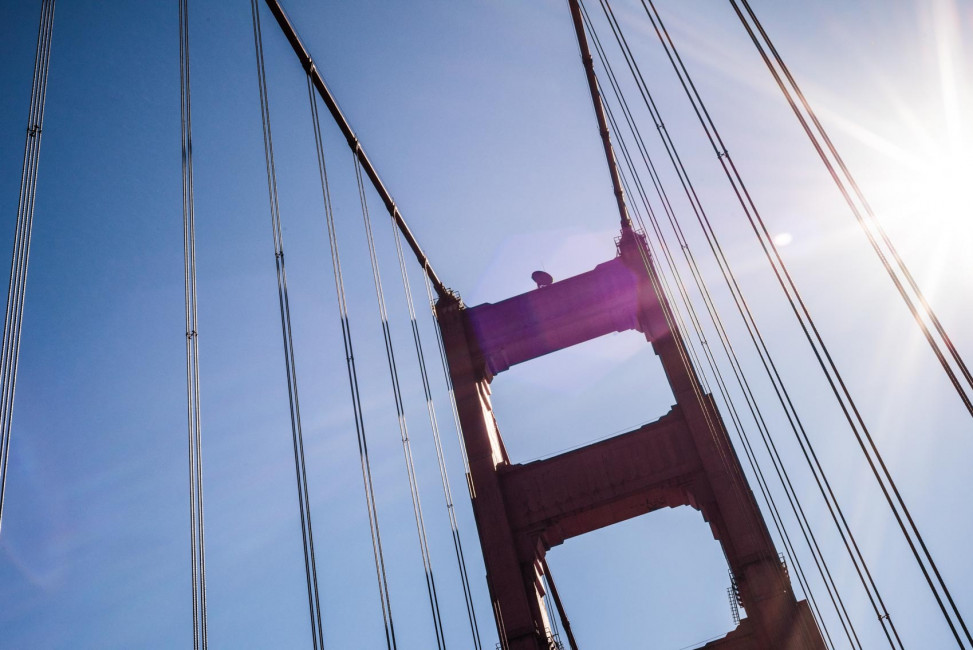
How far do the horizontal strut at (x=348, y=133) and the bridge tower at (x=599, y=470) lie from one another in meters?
2.13

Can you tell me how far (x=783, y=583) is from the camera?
12.4 metres

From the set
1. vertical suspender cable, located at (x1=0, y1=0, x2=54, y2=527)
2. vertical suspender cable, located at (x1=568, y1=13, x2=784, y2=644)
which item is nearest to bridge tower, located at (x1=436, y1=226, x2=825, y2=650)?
vertical suspender cable, located at (x1=568, y1=13, x2=784, y2=644)

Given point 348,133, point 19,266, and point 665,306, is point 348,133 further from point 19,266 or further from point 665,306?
point 19,266

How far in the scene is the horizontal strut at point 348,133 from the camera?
1265 cm

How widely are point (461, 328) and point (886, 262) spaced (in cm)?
1106

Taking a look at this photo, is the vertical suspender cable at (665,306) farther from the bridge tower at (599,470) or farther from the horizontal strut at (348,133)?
the horizontal strut at (348,133)

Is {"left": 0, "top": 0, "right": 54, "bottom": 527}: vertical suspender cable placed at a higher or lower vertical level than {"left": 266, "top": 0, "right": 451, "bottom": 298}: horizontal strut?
lower

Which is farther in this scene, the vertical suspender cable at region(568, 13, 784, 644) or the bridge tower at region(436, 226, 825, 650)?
the vertical suspender cable at region(568, 13, 784, 644)

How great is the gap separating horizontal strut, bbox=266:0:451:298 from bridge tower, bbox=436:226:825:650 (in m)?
2.13

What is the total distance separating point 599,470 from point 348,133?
370 inches

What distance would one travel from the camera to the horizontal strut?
12648 mm

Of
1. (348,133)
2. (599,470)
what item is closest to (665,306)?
(599,470)

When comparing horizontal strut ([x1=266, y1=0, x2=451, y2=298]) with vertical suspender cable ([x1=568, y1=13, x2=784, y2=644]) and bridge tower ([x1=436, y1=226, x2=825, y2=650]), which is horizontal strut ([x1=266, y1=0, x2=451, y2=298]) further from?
vertical suspender cable ([x1=568, y1=13, x2=784, y2=644])

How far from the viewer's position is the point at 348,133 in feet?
52.2
